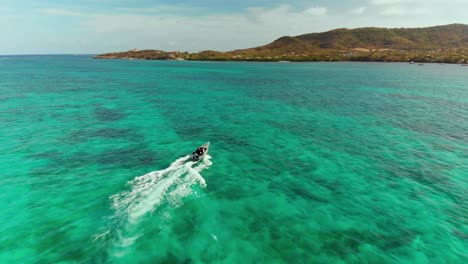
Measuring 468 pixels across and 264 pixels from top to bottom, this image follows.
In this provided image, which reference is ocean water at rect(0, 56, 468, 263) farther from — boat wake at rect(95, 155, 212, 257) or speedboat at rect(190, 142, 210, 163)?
speedboat at rect(190, 142, 210, 163)

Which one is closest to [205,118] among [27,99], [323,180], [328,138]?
[328,138]

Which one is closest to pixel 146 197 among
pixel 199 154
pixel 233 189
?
pixel 233 189

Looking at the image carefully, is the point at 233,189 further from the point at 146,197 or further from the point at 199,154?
the point at 146,197

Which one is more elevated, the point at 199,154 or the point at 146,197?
the point at 199,154

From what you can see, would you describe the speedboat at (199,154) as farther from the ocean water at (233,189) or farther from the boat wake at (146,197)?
the ocean water at (233,189)

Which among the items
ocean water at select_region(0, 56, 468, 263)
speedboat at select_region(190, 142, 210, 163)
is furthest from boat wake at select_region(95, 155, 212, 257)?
speedboat at select_region(190, 142, 210, 163)

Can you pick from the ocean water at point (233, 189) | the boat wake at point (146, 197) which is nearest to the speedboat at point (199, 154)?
the boat wake at point (146, 197)
